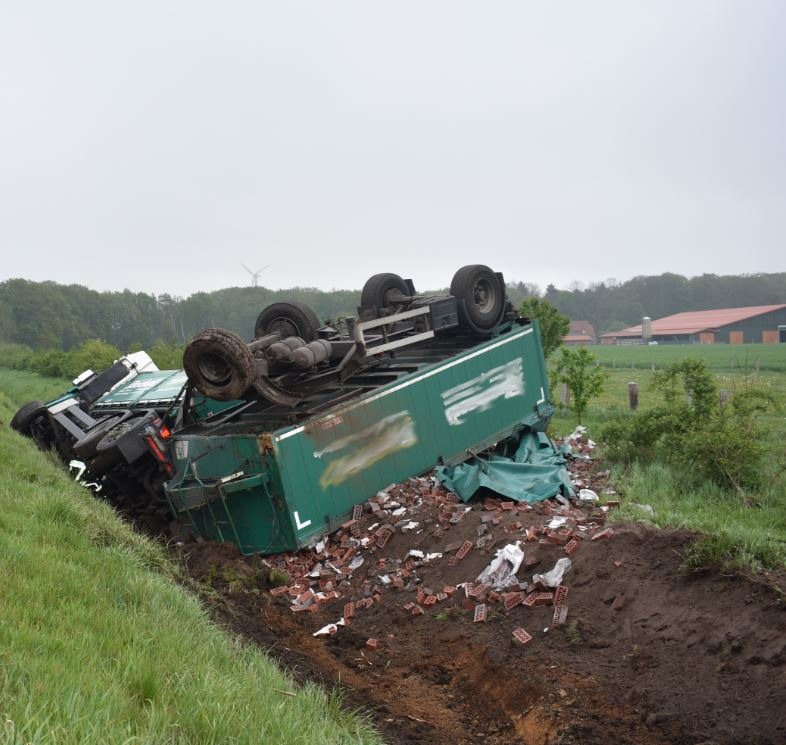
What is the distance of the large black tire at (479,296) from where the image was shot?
11430mm

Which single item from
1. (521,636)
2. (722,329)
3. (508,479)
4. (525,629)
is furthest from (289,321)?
(722,329)

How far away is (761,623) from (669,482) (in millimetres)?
5266

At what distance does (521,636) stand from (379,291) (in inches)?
256

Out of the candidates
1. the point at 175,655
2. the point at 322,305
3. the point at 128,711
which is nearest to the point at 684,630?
the point at 175,655

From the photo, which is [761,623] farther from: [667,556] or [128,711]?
[128,711]

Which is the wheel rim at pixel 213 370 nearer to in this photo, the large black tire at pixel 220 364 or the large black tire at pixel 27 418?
the large black tire at pixel 220 364

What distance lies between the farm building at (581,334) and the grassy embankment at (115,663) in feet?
232

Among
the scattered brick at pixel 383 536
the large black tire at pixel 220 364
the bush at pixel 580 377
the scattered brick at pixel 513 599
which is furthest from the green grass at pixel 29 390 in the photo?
the scattered brick at pixel 513 599

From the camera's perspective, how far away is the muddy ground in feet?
15.4

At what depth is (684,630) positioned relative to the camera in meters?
5.21

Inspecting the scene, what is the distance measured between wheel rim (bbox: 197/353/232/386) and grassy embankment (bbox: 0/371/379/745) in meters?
2.85

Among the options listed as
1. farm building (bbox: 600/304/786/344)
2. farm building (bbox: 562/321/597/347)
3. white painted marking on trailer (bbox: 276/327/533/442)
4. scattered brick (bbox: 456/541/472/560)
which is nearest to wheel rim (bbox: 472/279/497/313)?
white painted marking on trailer (bbox: 276/327/533/442)

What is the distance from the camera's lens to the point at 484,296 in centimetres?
1196

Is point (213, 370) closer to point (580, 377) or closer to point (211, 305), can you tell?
point (580, 377)
